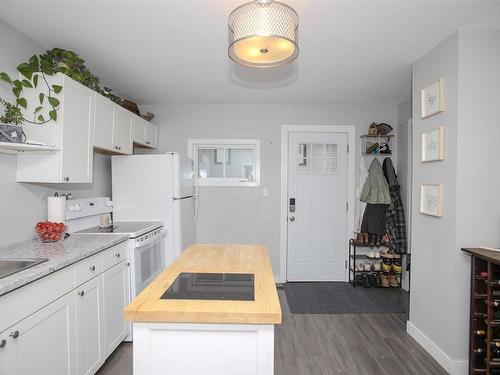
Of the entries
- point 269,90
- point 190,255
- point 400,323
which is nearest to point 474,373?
point 400,323

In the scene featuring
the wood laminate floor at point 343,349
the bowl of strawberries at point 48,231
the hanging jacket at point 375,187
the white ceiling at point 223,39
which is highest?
the white ceiling at point 223,39

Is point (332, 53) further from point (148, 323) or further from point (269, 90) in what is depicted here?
point (148, 323)

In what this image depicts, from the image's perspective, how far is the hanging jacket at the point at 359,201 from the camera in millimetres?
3854

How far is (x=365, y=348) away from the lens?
2389 millimetres

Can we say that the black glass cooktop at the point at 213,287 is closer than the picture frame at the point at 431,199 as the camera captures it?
Yes

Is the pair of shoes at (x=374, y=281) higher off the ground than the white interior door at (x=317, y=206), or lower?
lower

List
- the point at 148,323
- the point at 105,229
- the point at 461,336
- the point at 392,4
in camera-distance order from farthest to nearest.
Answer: the point at 105,229, the point at 461,336, the point at 392,4, the point at 148,323

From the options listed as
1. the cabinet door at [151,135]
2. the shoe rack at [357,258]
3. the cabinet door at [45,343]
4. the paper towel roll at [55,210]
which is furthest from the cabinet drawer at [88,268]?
the shoe rack at [357,258]

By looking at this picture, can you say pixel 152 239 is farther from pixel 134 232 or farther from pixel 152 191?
pixel 152 191

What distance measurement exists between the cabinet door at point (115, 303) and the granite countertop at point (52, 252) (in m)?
0.24

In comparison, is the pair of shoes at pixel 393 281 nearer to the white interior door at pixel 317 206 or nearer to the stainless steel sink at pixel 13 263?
the white interior door at pixel 317 206

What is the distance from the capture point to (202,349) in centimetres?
112

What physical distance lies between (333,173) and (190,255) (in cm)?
268

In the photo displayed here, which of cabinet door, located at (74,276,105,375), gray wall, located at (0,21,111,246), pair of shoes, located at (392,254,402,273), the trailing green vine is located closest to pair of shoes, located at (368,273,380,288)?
pair of shoes, located at (392,254,402,273)
